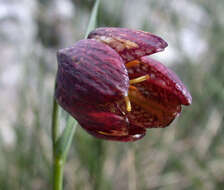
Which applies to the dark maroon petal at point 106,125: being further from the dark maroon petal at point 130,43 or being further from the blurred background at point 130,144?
the blurred background at point 130,144

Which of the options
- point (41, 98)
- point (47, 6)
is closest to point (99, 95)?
point (41, 98)

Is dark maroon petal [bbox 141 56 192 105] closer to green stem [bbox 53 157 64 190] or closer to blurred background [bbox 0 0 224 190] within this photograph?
green stem [bbox 53 157 64 190]

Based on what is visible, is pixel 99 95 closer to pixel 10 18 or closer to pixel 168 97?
pixel 168 97

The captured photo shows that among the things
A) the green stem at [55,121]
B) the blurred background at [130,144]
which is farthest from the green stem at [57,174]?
the blurred background at [130,144]

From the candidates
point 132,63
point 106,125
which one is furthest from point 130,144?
point 106,125

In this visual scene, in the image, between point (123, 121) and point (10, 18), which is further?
point (10, 18)

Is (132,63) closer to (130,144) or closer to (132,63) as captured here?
(132,63)

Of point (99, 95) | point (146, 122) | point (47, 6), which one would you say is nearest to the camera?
point (99, 95)
